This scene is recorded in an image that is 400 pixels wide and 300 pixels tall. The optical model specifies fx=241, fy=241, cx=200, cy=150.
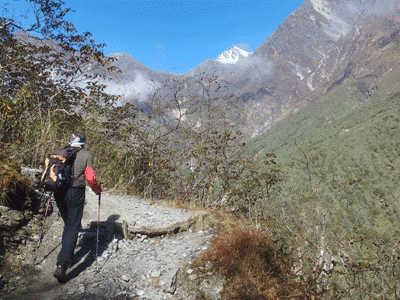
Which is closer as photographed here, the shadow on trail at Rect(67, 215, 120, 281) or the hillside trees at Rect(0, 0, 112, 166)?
the shadow on trail at Rect(67, 215, 120, 281)

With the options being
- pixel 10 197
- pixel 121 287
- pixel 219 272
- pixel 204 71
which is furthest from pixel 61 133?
pixel 219 272

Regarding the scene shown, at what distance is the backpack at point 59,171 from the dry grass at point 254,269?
2605mm

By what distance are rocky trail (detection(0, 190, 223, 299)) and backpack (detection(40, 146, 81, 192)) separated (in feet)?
4.33

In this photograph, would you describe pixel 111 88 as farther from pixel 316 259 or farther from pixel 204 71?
pixel 316 259

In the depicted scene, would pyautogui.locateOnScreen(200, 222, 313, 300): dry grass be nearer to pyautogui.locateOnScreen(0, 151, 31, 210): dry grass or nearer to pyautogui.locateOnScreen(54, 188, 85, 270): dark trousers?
pyautogui.locateOnScreen(54, 188, 85, 270): dark trousers

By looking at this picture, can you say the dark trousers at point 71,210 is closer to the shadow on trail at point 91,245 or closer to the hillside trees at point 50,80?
the shadow on trail at point 91,245

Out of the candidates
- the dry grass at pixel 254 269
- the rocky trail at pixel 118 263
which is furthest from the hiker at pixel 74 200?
the dry grass at pixel 254 269

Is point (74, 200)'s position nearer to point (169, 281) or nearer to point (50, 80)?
point (169, 281)

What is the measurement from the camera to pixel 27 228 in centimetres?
445

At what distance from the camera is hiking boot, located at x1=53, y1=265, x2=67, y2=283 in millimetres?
3462

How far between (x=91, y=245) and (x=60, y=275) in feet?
3.89

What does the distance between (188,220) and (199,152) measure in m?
3.62

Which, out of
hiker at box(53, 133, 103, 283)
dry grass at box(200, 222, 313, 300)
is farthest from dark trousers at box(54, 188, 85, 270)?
dry grass at box(200, 222, 313, 300)

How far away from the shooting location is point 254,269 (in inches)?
152
